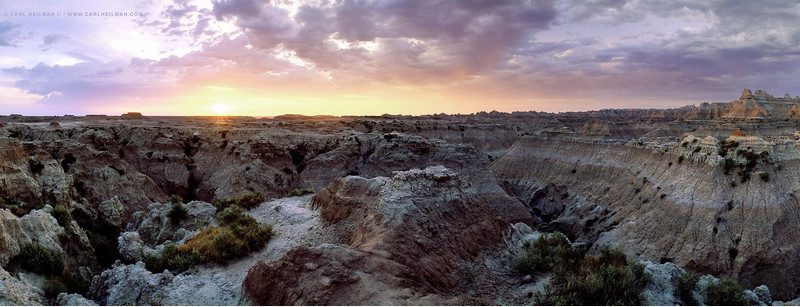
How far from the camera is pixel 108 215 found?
22.8 meters

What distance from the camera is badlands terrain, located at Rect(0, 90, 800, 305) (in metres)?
13.7

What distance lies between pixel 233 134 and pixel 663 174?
4555 centimetres

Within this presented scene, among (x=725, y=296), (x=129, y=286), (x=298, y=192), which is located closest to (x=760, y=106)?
(x=725, y=296)

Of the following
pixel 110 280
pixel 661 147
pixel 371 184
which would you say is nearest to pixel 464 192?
pixel 371 184

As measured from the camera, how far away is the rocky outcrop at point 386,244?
40.5 feet

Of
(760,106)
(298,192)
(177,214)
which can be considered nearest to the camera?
(177,214)

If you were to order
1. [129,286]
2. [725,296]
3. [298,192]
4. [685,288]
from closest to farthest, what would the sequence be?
[725,296] < [129,286] < [685,288] < [298,192]

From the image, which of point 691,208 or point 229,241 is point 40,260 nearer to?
point 229,241

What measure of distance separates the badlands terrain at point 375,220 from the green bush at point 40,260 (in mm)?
48

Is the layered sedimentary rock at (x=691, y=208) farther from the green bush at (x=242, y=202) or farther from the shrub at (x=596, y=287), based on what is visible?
the green bush at (x=242, y=202)

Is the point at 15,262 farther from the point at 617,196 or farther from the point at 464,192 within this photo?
the point at 617,196

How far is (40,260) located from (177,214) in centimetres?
988

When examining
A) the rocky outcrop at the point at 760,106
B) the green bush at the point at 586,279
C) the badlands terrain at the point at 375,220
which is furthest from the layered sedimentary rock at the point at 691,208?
the rocky outcrop at the point at 760,106

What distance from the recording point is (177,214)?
23578 millimetres
